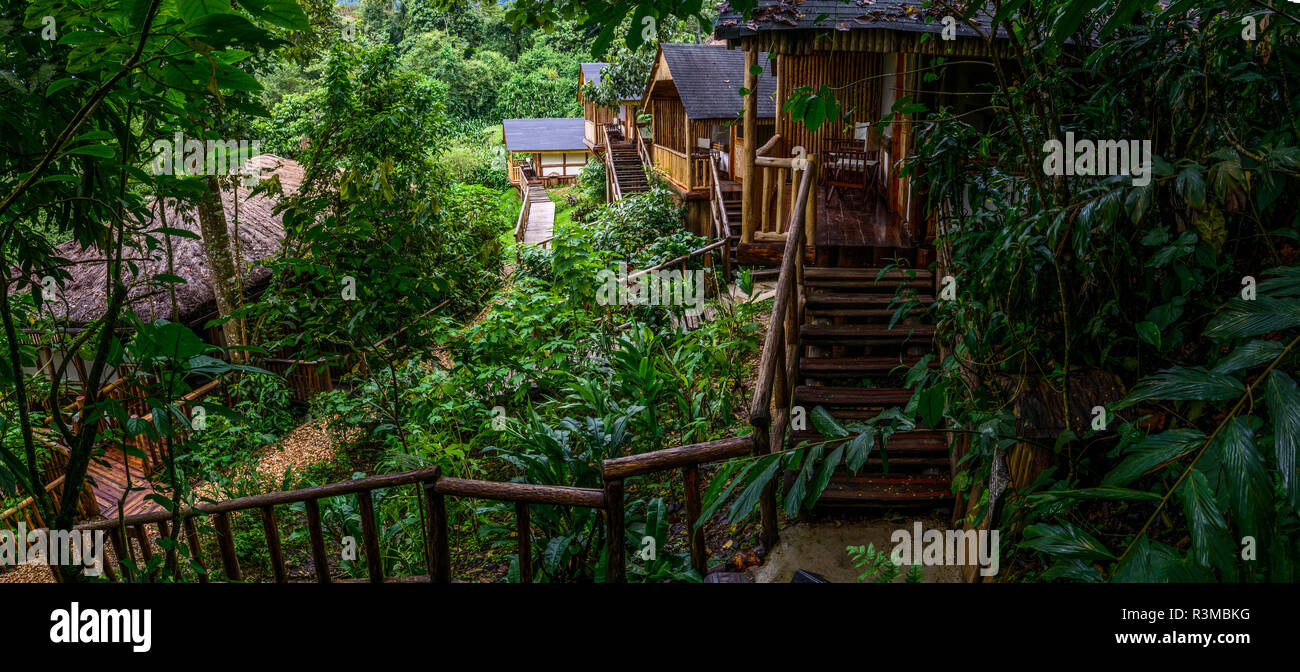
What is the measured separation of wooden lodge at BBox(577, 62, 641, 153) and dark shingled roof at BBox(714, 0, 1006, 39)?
2017 cm

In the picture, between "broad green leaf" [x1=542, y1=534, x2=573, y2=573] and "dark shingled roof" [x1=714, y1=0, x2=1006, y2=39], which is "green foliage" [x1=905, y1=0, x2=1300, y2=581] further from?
"broad green leaf" [x1=542, y1=534, x2=573, y2=573]

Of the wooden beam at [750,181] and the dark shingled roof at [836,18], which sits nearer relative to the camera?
the dark shingled roof at [836,18]

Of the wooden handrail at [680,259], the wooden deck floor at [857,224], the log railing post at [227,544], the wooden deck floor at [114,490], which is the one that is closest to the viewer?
the log railing post at [227,544]

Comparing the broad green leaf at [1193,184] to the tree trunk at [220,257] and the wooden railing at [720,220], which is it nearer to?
the wooden railing at [720,220]

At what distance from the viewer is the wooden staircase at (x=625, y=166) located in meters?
23.2

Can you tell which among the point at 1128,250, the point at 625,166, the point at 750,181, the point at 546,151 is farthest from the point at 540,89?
the point at 1128,250

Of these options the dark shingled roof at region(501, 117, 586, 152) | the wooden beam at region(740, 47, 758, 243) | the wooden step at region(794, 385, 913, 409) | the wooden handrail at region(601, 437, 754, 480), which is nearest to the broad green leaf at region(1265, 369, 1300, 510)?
the wooden handrail at region(601, 437, 754, 480)

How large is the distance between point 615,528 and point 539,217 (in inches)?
883

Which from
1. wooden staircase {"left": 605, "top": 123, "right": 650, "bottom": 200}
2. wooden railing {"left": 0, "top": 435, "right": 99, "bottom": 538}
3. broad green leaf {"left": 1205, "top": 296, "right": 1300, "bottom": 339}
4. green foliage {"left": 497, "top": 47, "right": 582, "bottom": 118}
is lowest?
wooden railing {"left": 0, "top": 435, "right": 99, "bottom": 538}

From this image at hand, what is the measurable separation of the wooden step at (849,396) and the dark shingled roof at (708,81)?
13196 millimetres

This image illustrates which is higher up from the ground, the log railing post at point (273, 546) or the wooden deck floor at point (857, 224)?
the wooden deck floor at point (857, 224)

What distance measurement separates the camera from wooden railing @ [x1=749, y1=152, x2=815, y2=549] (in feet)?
12.7

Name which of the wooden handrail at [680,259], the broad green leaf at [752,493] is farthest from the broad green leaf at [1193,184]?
the wooden handrail at [680,259]
